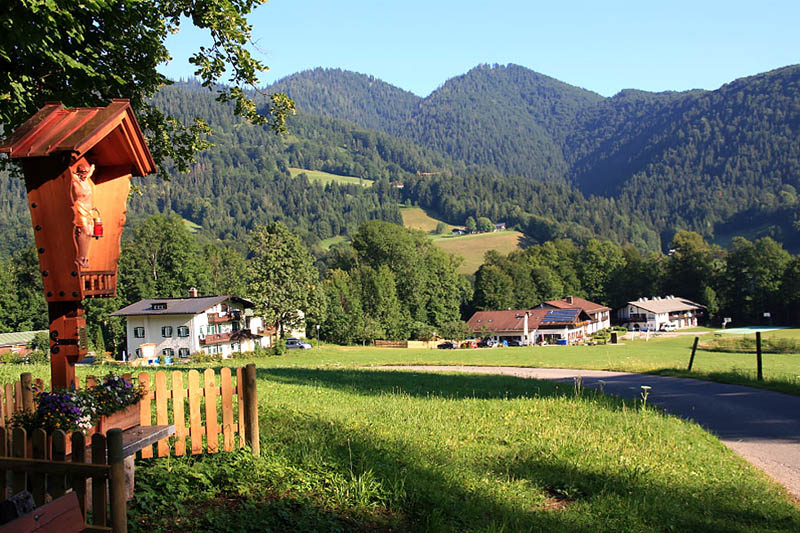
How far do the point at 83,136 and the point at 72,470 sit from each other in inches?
142

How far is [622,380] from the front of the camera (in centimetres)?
2367

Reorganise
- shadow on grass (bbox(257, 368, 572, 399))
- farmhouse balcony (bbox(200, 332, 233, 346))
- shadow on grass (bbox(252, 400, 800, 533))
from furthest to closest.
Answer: farmhouse balcony (bbox(200, 332, 233, 346)) < shadow on grass (bbox(257, 368, 572, 399)) < shadow on grass (bbox(252, 400, 800, 533))

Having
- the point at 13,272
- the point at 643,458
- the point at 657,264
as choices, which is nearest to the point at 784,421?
the point at 643,458

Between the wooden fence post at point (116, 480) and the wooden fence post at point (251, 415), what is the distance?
3107 mm

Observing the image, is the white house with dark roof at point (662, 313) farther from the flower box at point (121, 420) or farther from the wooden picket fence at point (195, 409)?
the flower box at point (121, 420)

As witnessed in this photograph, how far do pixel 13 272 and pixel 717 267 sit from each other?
107106 mm

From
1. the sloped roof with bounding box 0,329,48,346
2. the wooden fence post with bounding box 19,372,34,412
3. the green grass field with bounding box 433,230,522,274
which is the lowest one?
the sloped roof with bounding box 0,329,48,346

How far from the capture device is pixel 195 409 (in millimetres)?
7621

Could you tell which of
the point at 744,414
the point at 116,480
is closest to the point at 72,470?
the point at 116,480

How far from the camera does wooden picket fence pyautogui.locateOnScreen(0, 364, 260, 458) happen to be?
285 inches

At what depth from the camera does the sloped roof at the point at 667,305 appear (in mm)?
110000

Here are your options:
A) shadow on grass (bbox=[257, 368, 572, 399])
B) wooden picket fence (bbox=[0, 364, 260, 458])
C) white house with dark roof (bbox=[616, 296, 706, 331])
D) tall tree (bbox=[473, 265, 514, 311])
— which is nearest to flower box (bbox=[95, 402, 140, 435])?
wooden picket fence (bbox=[0, 364, 260, 458])

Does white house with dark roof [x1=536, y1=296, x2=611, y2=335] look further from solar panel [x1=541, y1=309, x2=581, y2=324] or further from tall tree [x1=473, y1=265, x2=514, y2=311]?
tall tree [x1=473, y1=265, x2=514, y2=311]

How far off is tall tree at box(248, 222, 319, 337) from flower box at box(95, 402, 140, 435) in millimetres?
64849
